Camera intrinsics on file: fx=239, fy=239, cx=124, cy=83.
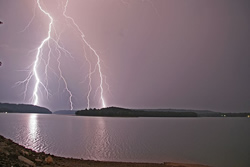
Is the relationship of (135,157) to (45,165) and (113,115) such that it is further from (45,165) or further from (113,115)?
(113,115)

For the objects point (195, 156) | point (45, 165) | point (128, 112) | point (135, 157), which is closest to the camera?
point (45, 165)

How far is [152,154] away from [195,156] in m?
3.66

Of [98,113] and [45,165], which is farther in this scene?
[98,113]

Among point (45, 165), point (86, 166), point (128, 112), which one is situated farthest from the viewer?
point (128, 112)

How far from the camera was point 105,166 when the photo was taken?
13531 mm

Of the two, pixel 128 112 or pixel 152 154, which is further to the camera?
pixel 128 112

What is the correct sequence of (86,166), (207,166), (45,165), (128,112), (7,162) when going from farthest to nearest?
(128,112) → (207,166) → (86,166) → (45,165) → (7,162)

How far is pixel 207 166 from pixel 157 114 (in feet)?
558

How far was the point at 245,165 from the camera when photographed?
1683 centimetres

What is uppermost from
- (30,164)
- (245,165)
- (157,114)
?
(157,114)

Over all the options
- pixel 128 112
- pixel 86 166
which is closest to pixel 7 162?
pixel 86 166

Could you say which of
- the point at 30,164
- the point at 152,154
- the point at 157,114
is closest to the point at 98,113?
the point at 157,114

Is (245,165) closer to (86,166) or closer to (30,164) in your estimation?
(86,166)

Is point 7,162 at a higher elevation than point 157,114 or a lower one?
lower
